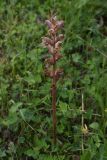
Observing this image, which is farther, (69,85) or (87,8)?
(87,8)

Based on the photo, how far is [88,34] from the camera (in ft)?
11.7

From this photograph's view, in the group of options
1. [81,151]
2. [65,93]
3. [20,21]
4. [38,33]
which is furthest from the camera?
[20,21]

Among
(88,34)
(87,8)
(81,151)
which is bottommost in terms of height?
(81,151)

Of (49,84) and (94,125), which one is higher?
(49,84)

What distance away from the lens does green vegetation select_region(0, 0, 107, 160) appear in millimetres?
2643

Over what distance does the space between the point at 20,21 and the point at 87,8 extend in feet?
2.16

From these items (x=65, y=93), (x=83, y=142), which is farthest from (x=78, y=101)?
(x=83, y=142)

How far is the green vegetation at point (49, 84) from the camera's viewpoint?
2643 millimetres

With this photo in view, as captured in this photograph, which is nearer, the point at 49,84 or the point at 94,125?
the point at 94,125

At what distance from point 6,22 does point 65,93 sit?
3.82 ft

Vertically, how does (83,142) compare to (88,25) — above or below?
below

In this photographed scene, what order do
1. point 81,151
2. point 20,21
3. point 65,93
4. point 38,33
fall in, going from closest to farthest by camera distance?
point 81,151
point 65,93
point 38,33
point 20,21

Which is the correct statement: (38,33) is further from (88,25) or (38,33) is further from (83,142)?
(83,142)

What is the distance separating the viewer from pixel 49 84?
117 inches
